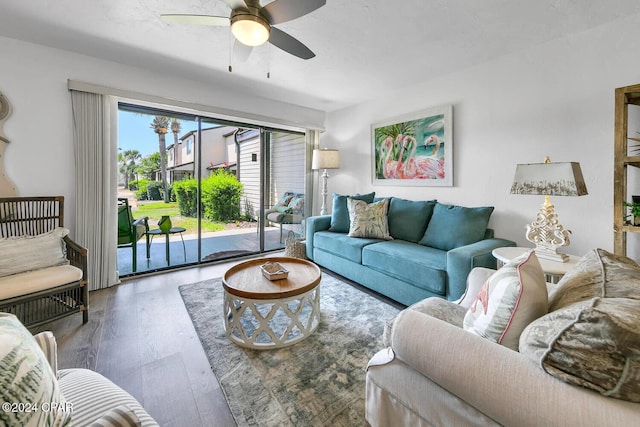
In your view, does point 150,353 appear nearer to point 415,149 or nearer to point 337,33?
point 337,33

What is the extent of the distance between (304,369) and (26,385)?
137 centimetres

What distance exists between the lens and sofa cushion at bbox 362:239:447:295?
7.31ft

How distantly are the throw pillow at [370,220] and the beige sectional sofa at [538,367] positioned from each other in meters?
2.04

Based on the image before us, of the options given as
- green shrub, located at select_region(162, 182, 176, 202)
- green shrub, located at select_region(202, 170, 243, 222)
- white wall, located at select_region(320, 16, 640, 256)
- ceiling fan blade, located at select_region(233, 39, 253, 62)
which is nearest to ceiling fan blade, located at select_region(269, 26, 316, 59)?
ceiling fan blade, located at select_region(233, 39, 253, 62)

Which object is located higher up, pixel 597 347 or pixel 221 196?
pixel 221 196

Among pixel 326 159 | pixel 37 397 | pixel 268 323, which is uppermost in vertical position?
pixel 326 159

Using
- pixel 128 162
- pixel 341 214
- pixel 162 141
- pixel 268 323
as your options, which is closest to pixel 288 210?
pixel 341 214

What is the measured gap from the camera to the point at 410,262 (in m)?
2.40

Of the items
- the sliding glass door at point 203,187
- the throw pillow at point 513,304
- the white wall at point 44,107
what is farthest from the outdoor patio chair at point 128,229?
the throw pillow at point 513,304

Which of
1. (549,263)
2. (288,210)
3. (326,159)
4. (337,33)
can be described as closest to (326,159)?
(326,159)

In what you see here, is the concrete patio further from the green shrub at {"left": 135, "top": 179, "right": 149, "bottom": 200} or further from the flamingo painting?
the flamingo painting

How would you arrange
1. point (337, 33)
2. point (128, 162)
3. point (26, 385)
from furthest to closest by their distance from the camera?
point (128, 162) → point (337, 33) → point (26, 385)

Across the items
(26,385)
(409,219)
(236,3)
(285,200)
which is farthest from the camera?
(285,200)

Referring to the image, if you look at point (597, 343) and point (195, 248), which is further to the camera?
point (195, 248)
